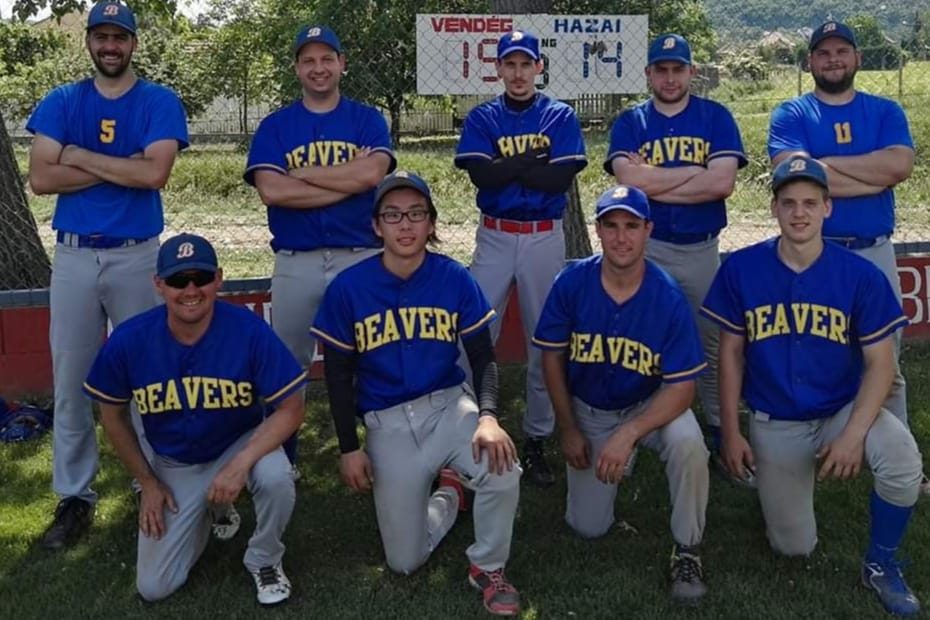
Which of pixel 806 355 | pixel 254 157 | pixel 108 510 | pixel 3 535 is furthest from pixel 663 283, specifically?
pixel 3 535

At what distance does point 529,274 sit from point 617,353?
938 mm

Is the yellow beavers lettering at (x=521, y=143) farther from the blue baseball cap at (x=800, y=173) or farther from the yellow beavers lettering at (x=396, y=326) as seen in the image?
the blue baseball cap at (x=800, y=173)

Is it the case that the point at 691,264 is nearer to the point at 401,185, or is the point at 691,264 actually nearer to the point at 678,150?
the point at 678,150

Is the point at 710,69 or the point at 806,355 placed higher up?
the point at 710,69

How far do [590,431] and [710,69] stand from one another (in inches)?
768

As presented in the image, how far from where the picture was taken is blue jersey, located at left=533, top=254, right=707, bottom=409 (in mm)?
3455

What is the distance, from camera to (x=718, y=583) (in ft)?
11.1

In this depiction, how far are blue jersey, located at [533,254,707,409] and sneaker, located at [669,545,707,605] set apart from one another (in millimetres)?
581

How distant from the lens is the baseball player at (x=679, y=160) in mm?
4164

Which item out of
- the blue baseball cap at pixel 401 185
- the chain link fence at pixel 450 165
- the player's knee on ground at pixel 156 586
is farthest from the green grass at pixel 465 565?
the chain link fence at pixel 450 165

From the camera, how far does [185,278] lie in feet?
10.7

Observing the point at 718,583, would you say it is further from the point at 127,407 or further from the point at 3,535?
the point at 3,535

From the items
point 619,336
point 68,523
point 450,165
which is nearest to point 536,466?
point 619,336

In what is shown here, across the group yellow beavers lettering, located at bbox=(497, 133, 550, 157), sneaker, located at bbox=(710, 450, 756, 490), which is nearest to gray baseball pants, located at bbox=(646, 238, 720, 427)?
sneaker, located at bbox=(710, 450, 756, 490)
